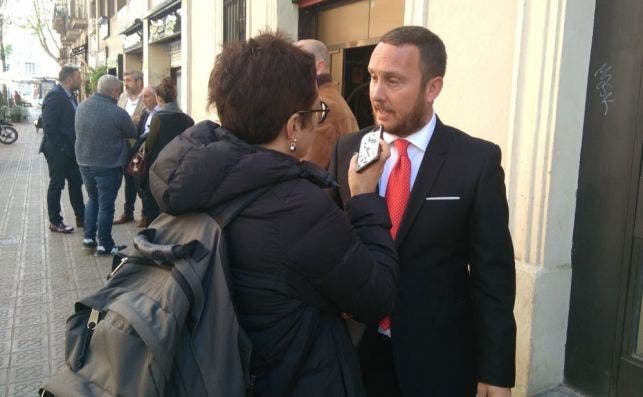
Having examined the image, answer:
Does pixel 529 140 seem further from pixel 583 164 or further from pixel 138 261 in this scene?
pixel 138 261

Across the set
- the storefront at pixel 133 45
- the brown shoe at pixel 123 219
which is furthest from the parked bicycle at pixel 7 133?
the brown shoe at pixel 123 219

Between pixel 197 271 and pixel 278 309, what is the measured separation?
0.22 metres

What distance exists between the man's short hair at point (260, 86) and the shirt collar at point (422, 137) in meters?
0.58

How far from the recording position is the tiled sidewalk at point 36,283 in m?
3.89

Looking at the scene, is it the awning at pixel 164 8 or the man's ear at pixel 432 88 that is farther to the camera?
the awning at pixel 164 8

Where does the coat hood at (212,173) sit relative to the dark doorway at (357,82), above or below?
below

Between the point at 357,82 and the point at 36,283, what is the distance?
12.2 feet

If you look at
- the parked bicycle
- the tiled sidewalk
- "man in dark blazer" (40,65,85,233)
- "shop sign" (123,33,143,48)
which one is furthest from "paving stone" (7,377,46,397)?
the parked bicycle

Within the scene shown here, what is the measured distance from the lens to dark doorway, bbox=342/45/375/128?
5891 mm

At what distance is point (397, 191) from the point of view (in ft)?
6.35

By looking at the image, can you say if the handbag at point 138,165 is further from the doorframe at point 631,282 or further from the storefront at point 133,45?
the storefront at point 133,45

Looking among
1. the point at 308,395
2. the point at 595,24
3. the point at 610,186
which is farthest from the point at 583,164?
the point at 308,395

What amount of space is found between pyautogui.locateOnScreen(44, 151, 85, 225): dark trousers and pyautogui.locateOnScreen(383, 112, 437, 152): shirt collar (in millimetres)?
6189

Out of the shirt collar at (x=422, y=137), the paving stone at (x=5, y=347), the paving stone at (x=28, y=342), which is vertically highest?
the shirt collar at (x=422, y=137)
